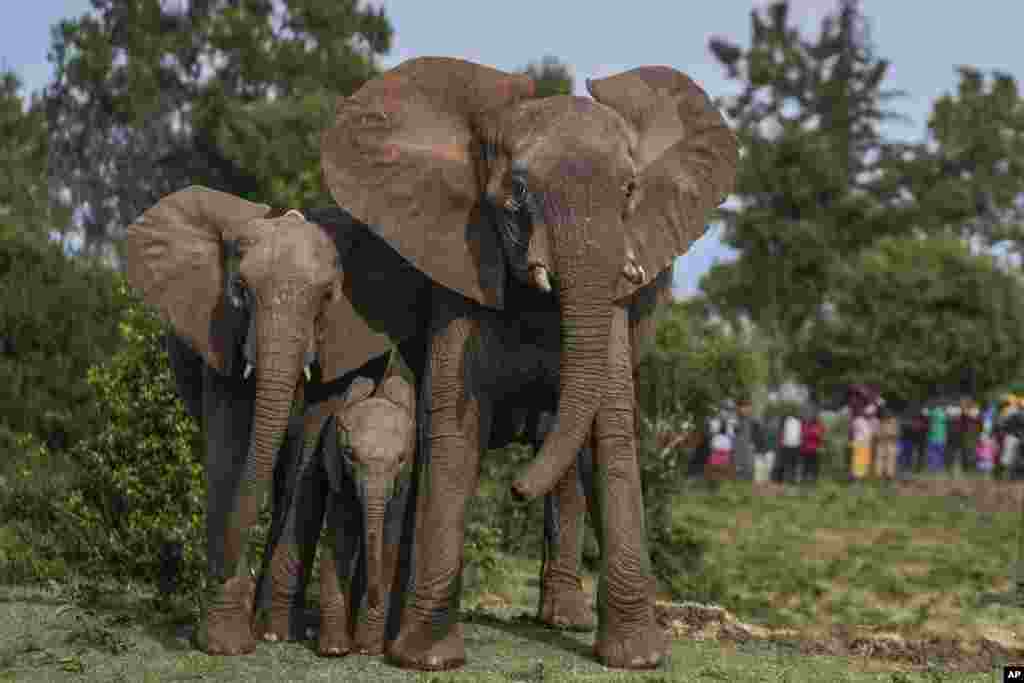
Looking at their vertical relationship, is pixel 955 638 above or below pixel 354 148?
below

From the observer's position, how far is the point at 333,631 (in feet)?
31.1

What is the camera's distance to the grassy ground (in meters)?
9.27

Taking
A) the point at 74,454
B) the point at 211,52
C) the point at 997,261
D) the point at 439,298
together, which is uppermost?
the point at 211,52

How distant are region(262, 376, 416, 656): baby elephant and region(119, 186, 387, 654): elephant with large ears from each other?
21 centimetres

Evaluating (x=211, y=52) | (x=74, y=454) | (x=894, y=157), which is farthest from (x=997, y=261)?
(x=74, y=454)

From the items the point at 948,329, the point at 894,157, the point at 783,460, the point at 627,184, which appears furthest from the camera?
the point at 894,157

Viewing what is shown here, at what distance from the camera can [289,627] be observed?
1002cm

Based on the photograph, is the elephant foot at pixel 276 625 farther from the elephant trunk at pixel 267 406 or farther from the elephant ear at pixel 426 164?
the elephant ear at pixel 426 164

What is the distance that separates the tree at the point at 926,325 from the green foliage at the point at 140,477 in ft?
102

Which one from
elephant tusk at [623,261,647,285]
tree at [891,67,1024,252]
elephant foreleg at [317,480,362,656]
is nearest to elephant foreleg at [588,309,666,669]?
elephant tusk at [623,261,647,285]

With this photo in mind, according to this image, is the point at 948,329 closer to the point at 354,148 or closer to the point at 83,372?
the point at 83,372

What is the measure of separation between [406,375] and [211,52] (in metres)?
36.6

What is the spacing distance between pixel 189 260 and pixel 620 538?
3183 millimetres

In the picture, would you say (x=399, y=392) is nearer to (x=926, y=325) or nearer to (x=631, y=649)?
(x=631, y=649)
